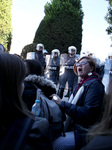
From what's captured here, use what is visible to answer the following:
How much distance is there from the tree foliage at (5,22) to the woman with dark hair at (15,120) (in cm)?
1508

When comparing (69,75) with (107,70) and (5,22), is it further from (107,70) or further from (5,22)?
(5,22)

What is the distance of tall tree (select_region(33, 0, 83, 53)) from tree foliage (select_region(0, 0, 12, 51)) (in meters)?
2.58

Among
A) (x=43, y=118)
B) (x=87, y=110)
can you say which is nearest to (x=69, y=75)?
(x=87, y=110)

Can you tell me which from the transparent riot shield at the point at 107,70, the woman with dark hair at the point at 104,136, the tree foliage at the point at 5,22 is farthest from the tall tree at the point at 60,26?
the woman with dark hair at the point at 104,136

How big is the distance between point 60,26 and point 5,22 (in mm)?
5015

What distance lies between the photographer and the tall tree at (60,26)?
16.1 meters

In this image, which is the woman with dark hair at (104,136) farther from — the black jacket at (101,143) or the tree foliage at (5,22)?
the tree foliage at (5,22)

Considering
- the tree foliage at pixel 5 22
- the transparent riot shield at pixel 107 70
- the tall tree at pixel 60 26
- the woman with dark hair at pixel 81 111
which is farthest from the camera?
the tall tree at pixel 60 26

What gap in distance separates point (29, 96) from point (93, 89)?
2.67 ft

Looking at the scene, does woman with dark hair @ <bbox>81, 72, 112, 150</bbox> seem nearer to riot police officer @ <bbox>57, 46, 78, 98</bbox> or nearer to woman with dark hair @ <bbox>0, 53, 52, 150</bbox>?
woman with dark hair @ <bbox>0, 53, 52, 150</bbox>

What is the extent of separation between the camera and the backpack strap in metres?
0.93

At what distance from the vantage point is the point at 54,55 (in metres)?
9.11

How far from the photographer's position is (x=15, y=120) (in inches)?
41.1

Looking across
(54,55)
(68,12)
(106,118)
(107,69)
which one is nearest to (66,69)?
(54,55)
